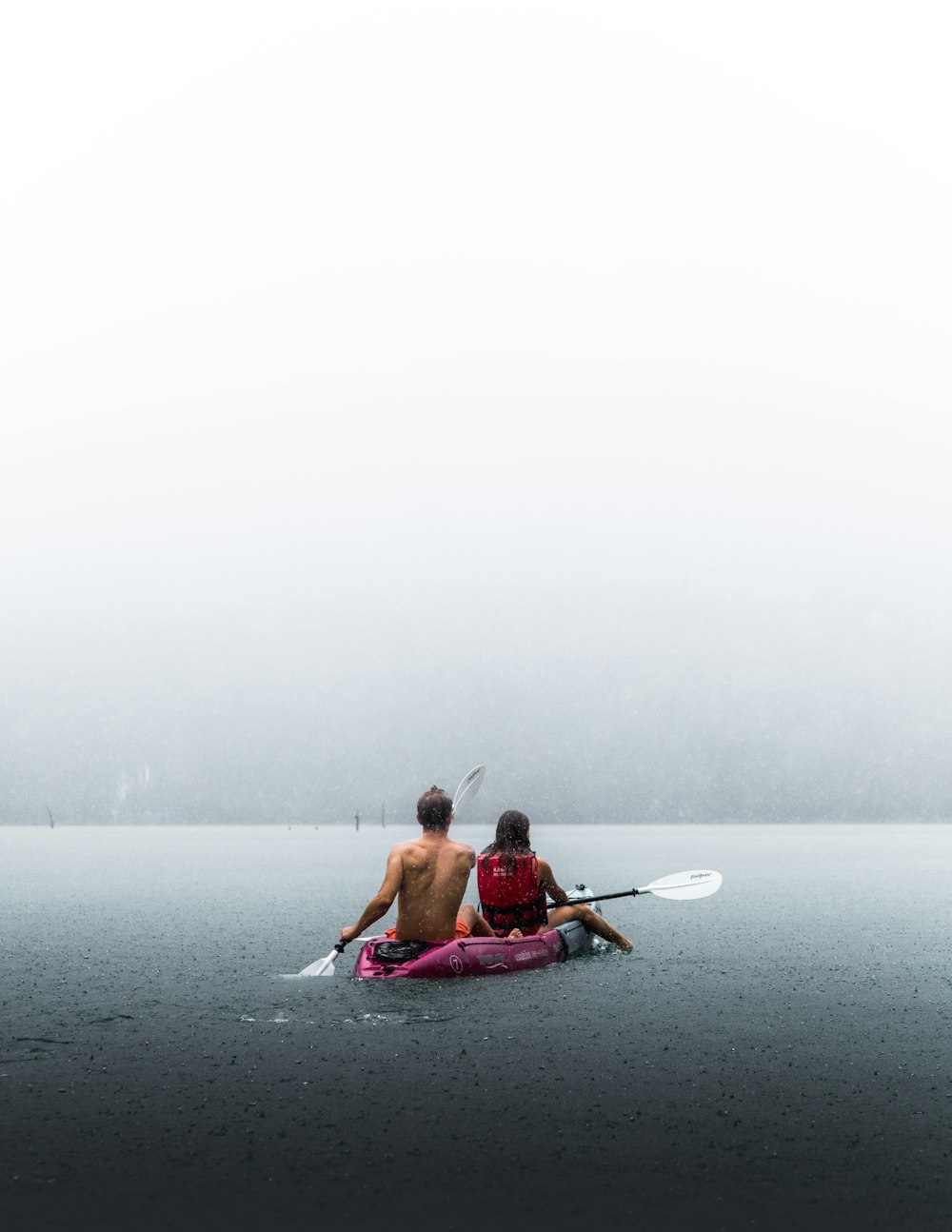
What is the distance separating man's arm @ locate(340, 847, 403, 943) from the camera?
15836 millimetres

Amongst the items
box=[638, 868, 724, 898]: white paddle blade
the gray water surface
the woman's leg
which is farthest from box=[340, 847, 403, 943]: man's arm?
box=[638, 868, 724, 898]: white paddle blade

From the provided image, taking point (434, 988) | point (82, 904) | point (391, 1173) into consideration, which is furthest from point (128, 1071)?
point (82, 904)

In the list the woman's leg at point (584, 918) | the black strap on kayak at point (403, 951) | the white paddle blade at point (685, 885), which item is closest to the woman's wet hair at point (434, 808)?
the black strap on kayak at point (403, 951)

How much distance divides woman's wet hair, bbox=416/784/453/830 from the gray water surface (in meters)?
2.35

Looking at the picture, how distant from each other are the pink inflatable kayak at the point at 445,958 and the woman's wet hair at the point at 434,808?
1.77 metres

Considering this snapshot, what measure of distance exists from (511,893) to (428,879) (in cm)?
346

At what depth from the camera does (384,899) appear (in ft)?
52.0

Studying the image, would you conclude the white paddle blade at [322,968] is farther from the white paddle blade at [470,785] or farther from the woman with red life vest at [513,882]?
the white paddle blade at [470,785]

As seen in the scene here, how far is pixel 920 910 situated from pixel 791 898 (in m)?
5.57

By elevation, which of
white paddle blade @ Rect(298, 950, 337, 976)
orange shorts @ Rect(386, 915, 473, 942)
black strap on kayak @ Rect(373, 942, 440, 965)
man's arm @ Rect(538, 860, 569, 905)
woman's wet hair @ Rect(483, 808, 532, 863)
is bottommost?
white paddle blade @ Rect(298, 950, 337, 976)

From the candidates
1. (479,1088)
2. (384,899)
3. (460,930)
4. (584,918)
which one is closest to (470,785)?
(584,918)

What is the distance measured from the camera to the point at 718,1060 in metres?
12.7

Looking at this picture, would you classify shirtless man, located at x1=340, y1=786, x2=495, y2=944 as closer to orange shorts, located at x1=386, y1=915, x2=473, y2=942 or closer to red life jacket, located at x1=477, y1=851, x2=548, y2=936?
orange shorts, located at x1=386, y1=915, x2=473, y2=942

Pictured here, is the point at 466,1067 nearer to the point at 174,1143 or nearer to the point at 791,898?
the point at 174,1143
